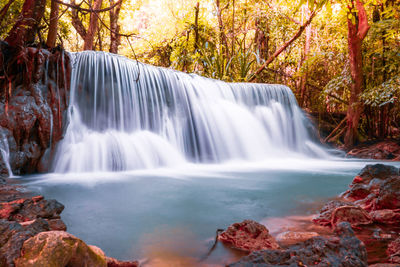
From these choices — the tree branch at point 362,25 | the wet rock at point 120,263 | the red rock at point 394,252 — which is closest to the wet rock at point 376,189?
the red rock at point 394,252

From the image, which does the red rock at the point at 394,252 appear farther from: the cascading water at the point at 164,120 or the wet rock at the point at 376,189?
the cascading water at the point at 164,120

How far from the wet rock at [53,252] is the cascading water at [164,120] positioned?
3674mm

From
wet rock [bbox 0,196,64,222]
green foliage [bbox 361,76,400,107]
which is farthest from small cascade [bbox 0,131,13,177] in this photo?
green foliage [bbox 361,76,400,107]

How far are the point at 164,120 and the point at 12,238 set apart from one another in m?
5.22

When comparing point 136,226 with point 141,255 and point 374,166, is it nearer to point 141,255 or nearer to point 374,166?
point 141,255

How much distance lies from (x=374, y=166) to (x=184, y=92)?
4644mm

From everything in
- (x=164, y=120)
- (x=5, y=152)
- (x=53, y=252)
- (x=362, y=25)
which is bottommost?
(x=53, y=252)

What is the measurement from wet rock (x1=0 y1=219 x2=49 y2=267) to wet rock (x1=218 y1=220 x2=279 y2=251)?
1.11 metres

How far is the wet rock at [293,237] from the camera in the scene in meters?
1.95

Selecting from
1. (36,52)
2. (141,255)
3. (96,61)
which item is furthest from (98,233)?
(96,61)

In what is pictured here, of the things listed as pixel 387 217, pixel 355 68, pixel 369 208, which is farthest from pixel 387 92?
pixel 387 217

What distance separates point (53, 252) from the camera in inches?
48.3

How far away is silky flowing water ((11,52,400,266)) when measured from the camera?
7.68 ft

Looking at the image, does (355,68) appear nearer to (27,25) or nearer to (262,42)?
(262,42)
